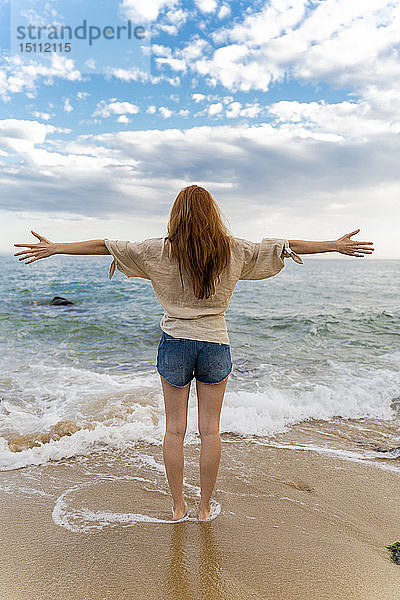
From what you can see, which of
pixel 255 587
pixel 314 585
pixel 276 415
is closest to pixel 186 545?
pixel 255 587

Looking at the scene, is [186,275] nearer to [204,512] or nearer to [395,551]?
[204,512]

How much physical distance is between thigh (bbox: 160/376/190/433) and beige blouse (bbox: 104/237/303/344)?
0.33m

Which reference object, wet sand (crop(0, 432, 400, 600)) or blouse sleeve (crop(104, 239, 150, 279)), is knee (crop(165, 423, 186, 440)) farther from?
blouse sleeve (crop(104, 239, 150, 279))

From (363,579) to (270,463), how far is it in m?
1.67

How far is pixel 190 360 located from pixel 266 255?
0.75 m

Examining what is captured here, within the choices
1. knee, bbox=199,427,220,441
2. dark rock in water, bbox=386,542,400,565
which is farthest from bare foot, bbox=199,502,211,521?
dark rock in water, bbox=386,542,400,565

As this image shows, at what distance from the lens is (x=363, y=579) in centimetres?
247

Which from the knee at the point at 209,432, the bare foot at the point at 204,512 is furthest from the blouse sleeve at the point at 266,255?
the bare foot at the point at 204,512

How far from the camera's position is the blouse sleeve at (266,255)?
2787mm

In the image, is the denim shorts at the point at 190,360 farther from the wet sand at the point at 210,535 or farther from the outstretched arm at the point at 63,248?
the wet sand at the point at 210,535

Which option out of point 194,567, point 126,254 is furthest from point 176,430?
point 126,254

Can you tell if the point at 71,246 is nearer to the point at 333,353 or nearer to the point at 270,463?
the point at 270,463

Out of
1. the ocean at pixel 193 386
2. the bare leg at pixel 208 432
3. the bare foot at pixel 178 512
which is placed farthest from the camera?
the ocean at pixel 193 386

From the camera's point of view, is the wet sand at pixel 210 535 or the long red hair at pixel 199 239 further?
the long red hair at pixel 199 239
